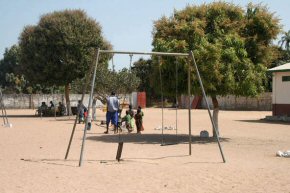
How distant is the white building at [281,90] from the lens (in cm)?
2953

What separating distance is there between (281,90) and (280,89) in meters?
0.10

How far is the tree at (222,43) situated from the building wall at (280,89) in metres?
11.8

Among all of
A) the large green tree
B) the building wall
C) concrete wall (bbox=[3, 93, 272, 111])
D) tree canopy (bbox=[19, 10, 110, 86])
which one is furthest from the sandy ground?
concrete wall (bbox=[3, 93, 272, 111])

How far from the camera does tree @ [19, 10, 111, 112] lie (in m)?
36.7

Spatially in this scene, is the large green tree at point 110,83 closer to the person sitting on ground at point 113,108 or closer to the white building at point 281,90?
the white building at point 281,90

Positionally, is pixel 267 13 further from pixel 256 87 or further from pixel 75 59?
pixel 75 59

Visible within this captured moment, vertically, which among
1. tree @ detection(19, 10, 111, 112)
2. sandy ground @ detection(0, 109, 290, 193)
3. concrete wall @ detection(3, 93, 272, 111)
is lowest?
sandy ground @ detection(0, 109, 290, 193)

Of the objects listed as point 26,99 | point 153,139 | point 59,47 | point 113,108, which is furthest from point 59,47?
point 26,99

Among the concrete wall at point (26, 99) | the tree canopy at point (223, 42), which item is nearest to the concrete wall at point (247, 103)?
the concrete wall at point (26, 99)

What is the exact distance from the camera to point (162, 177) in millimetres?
9375

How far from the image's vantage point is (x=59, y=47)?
36.7m

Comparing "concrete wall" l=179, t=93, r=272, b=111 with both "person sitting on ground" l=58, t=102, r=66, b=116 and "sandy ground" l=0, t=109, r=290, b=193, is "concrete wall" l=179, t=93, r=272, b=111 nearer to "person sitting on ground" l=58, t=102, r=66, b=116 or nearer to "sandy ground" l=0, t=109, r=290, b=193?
"person sitting on ground" l=58, t=102, r=66, b=116

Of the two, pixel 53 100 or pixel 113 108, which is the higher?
pixel 53 100

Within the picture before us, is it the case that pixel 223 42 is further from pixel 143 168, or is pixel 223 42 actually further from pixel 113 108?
pixel 143 168
